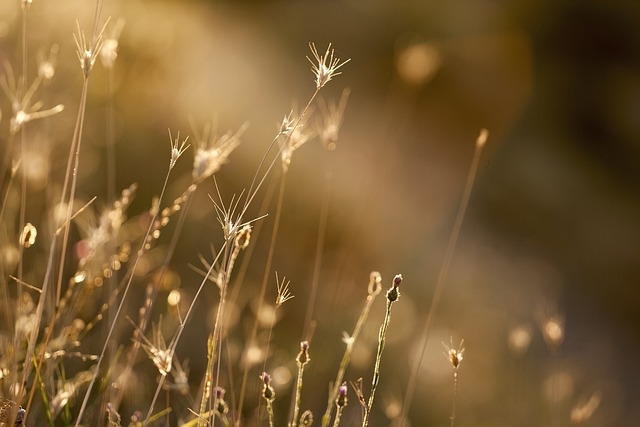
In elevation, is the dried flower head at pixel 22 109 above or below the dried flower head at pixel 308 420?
above

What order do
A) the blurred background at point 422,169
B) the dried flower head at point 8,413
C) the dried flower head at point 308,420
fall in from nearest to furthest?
1. the dried flower head at point 8,413
2. the dried flower head at point 308,420
3. the blurred background at point 422,169

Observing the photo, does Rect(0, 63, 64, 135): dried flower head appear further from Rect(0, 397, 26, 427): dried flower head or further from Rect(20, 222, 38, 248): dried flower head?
Rect(0, 397, 26, 427): dried flower head

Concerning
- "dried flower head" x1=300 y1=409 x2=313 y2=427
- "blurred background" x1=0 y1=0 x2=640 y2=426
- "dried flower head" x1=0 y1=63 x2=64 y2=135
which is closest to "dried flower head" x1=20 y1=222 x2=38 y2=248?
"dried flower head" x1=0 y1=63 x2=64 y2=135

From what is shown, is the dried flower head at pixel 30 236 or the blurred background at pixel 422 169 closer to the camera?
the dried flower head at pixel 30 236

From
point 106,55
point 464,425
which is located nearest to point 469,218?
point 464,425

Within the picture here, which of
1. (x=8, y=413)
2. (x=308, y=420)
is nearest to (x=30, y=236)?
(x=8, y=413)

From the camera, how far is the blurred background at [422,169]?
2.95m

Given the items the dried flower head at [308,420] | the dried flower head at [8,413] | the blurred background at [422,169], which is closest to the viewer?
the dried flower head at [8,413]

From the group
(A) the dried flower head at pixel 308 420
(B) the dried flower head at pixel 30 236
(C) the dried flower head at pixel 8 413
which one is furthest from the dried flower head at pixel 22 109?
(A) the dried flower head at pixel 308 420

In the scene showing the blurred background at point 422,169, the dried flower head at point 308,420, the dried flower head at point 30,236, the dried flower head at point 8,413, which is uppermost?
the dried flower head at point 30,236

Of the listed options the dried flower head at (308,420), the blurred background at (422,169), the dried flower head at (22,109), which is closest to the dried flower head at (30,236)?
the dried flower head at (22,109)

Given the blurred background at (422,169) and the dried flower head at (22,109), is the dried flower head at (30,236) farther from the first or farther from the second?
the blurred background at (422,169)

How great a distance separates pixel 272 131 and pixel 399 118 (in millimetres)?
1914

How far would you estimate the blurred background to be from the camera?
295 cm
